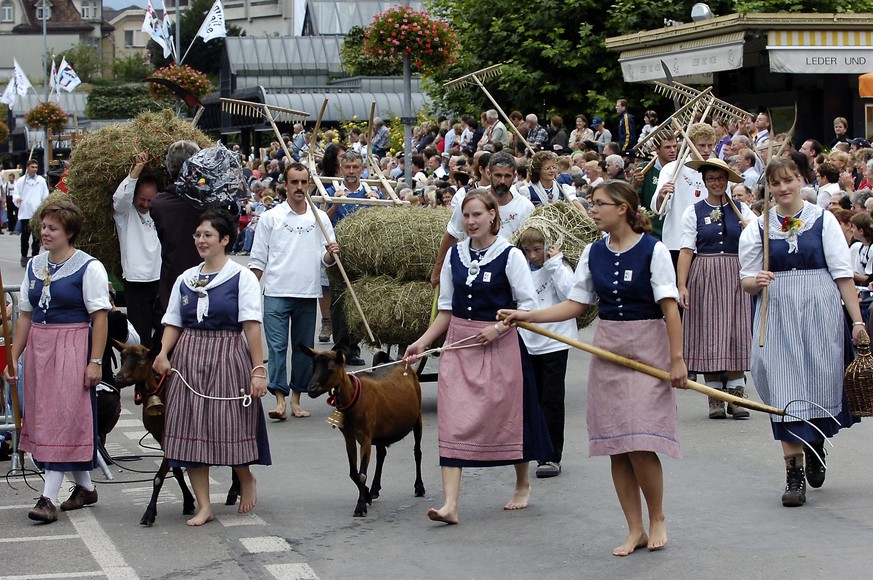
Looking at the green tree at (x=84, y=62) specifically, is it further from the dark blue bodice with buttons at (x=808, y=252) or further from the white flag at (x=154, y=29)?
the dark blue bodice with buttons at (x=808, y=252)

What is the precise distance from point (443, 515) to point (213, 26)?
119 ft

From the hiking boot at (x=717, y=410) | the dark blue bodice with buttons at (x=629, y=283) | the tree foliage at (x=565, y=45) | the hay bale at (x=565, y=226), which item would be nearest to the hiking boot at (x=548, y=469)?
the hay bale at (x=565, y=226)

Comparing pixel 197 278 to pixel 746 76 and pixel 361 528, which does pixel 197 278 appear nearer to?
pixel 361 528

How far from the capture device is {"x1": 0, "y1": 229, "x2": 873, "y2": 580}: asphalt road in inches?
258

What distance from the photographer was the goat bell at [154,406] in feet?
24.6

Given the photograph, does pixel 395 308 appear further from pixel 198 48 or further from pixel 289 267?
pixel 198 48

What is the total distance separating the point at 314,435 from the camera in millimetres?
10164

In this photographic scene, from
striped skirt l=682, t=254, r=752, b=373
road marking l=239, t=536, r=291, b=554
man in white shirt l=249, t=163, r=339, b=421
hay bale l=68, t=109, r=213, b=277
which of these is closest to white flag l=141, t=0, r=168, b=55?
man in white shirt l=249, t=163, r=339, b=421

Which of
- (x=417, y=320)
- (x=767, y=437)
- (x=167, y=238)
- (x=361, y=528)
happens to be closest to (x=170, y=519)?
(x=361, y=528)

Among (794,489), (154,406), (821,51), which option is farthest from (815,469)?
(821,51)

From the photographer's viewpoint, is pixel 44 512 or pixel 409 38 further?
pixel 409 38

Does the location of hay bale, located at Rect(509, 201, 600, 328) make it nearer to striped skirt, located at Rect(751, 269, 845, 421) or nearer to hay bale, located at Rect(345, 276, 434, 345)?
hay bale, located at Rect(345, 276, 434, 345)

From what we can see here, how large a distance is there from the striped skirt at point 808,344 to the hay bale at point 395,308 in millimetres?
3180

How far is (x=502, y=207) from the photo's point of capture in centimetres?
984
